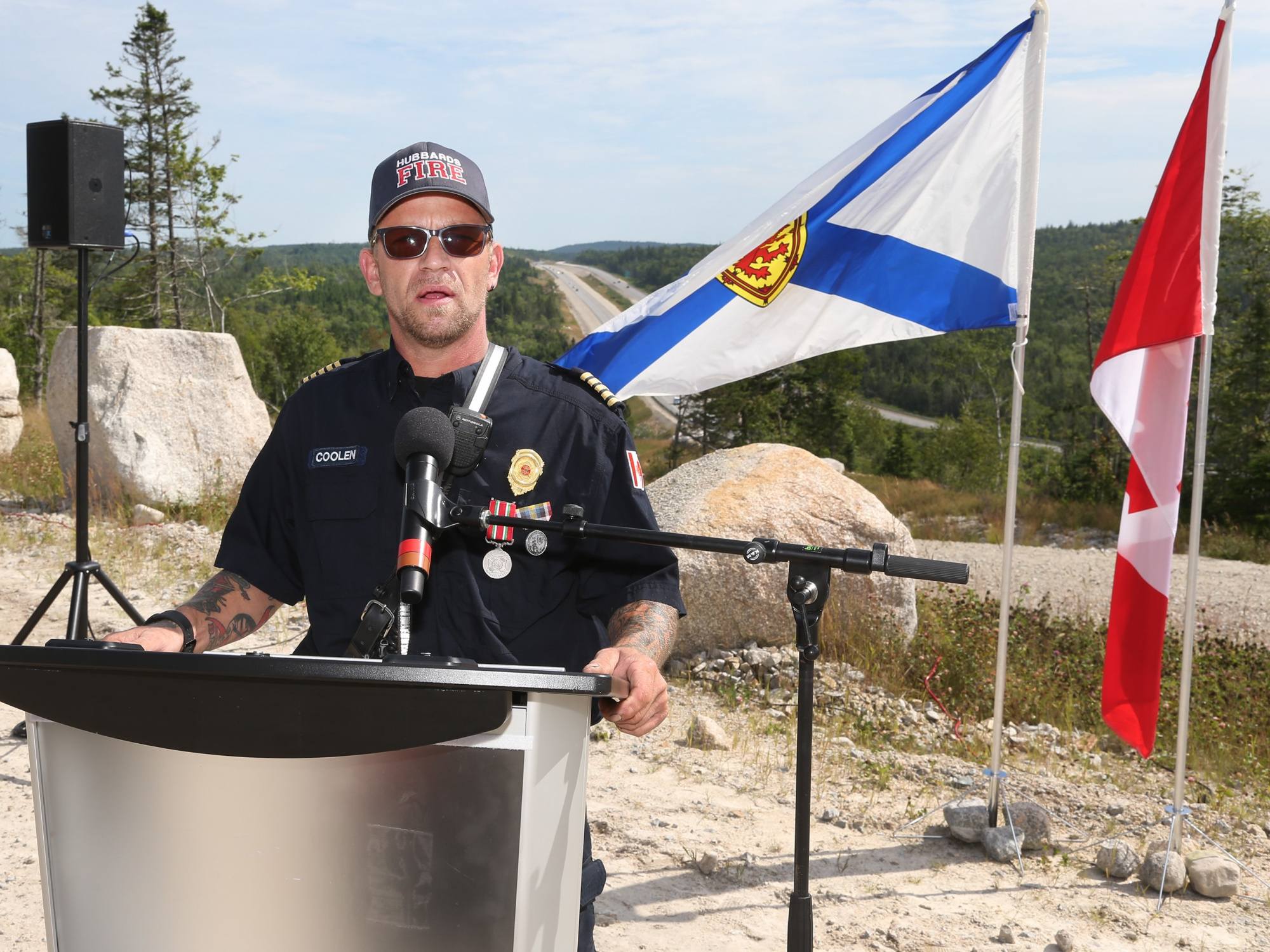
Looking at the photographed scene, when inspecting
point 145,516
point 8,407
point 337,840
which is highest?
point 8,407

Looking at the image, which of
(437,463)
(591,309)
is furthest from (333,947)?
(591,309)

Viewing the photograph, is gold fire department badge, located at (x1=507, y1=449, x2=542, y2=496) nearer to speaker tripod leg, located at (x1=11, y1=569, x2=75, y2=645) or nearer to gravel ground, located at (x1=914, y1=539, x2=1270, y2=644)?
speaker tripod leg, located at (x1=11, y1=569, x2=75, y2=645)

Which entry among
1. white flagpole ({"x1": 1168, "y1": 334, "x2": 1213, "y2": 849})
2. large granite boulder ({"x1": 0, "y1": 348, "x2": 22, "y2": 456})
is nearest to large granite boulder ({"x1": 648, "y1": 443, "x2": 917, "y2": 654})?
white flagpole ({"x1": 1168, "y1": 334, "x2": 1213, "y2": 849})

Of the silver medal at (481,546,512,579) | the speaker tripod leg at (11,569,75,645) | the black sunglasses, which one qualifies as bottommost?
the speaker tripod leg at (11,569,75,645)

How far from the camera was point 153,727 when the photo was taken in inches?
46.2

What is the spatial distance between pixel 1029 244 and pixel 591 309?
114 meters

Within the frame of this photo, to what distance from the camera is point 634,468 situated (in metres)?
2.28

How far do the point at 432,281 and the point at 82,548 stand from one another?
4.45 meters

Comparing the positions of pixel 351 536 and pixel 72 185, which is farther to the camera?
pixel 72 185

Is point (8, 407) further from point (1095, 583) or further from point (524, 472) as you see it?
point (524, 472)

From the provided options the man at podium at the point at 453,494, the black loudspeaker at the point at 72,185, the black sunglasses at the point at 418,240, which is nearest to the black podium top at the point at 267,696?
the man at podium at the point at 453,494

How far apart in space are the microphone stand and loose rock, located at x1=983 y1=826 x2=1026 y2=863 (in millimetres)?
3002

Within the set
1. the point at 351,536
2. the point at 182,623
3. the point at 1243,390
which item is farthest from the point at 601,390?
the point at 1243,390

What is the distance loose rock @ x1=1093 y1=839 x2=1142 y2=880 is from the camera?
421 cm
